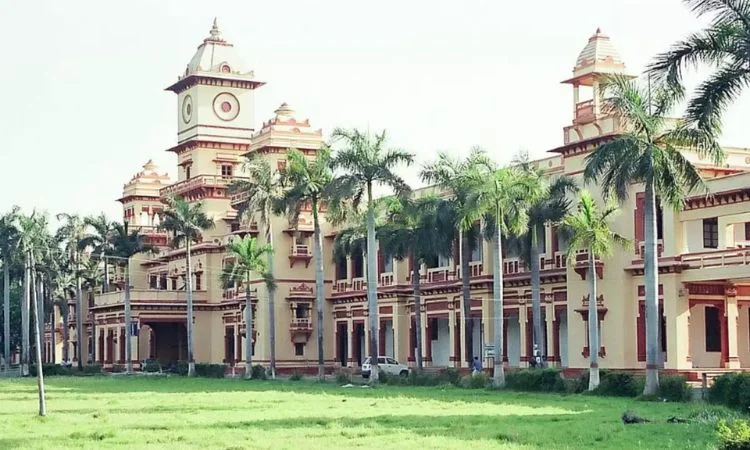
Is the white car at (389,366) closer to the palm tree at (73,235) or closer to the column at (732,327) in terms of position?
the column at (732,327)

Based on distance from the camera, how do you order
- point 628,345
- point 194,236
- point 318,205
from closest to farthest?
point 628,345, point 318,205, point 194,236

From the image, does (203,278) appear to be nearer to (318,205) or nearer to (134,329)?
(134,329)

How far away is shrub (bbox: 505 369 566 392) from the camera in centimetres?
4541

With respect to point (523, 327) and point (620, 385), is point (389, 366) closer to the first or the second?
point (523, 327)

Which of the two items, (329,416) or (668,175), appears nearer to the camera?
(329,416)

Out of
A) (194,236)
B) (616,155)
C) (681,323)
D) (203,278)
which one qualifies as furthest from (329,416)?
(203,278)

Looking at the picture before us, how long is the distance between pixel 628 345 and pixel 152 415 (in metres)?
23.0

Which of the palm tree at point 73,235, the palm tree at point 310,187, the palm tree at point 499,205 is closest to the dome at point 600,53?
the palm tree at point 499,205

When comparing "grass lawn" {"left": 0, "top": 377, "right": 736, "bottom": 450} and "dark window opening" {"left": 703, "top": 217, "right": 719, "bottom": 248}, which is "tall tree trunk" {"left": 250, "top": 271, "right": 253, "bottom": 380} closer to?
"grass lawn" {"left": 0, "top": 377, "right": 736, "bottom": 450}

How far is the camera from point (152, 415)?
35594 mm

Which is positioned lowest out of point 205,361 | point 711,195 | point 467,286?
point 205,361

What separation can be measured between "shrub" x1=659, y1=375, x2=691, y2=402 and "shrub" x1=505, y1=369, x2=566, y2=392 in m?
6.32

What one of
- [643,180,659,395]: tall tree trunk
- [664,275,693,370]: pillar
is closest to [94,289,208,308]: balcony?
[664,275,693,370]: pillar

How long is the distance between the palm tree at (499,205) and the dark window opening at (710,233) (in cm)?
763
